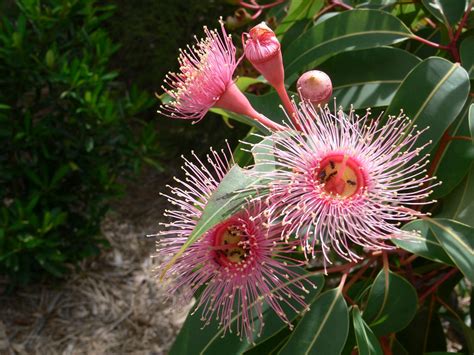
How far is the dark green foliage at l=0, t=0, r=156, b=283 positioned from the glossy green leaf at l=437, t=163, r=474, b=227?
4.84 ft

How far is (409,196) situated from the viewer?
87cm

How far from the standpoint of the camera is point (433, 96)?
963 millimetres

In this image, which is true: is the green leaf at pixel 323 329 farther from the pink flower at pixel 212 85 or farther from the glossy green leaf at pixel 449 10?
the glossy green leaf at pixel 449 10

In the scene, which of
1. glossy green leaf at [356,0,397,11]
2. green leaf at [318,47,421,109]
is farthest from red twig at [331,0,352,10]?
green leaf at [318,47,421,109]

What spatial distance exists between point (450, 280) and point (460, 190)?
0.49m

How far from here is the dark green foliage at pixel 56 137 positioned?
7.14 feet

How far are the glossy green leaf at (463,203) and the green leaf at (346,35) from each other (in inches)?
10.2

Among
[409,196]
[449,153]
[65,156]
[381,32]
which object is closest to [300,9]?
[381,32]

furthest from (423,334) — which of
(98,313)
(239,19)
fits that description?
(98,313)

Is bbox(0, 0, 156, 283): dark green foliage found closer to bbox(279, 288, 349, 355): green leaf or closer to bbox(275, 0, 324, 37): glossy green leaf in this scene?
bbox(275, 0, 324, 37): glossy green leaf

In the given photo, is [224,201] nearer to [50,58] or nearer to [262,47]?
[262,47]

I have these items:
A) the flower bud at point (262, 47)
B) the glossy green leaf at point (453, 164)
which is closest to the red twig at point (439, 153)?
the glossy green leaf at point (453, 164)

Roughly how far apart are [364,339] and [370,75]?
448 mm

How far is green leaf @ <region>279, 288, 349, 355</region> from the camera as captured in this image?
94 cm
